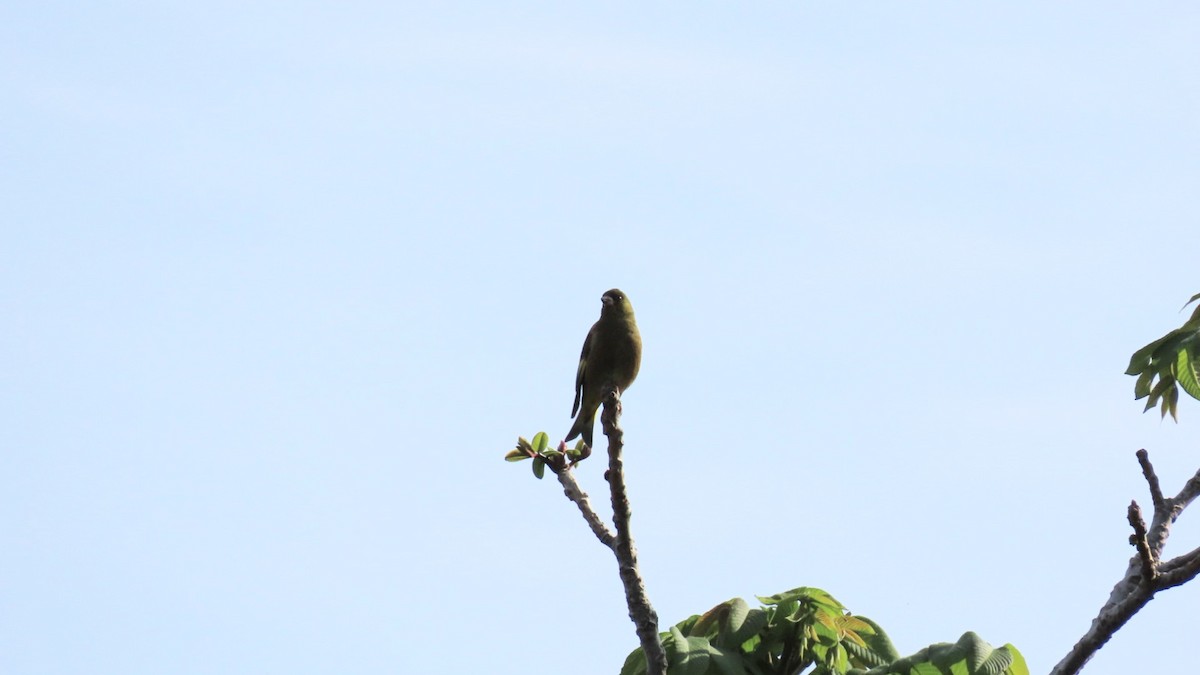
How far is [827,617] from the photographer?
4605 mm

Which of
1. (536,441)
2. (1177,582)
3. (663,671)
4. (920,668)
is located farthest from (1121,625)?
(536,441)

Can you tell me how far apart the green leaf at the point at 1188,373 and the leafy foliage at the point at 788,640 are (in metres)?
1.42

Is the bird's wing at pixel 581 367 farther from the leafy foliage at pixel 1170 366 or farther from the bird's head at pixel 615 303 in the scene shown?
the leafy foliage at pixel 1170 366

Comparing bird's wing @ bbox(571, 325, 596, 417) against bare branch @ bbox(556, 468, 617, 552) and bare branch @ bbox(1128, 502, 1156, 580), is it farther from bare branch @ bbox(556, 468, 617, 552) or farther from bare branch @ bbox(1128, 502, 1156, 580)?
bare branch @ bbox(1128, 502, 1156, 580)

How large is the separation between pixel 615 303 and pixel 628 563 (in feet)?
15.6

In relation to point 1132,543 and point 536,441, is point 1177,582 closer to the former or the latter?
point 1132,543

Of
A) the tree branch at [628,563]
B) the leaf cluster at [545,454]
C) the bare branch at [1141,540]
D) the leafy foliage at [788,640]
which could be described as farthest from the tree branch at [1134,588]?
the leaf cluster at [545,454]

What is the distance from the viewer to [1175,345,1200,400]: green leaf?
188 inches

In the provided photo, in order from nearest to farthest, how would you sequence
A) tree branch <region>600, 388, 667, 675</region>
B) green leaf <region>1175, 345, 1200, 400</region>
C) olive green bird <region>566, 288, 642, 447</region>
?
1. tree branch <region>600, 388, 667, 675</region>
2. green leaf <region>1175, 345, 1200, 400</region>
3. olive green bird <region>566, 288, 642, 447</region>

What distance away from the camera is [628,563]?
4762 millimetres

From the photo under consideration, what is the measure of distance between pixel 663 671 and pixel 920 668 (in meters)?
0.86

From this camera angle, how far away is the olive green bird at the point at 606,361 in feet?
29.9

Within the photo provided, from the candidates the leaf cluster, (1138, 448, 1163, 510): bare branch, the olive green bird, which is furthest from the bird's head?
(1138, 448, 1163, 510): bare branch

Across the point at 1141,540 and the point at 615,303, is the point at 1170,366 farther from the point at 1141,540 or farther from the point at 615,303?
the point at 615,303
